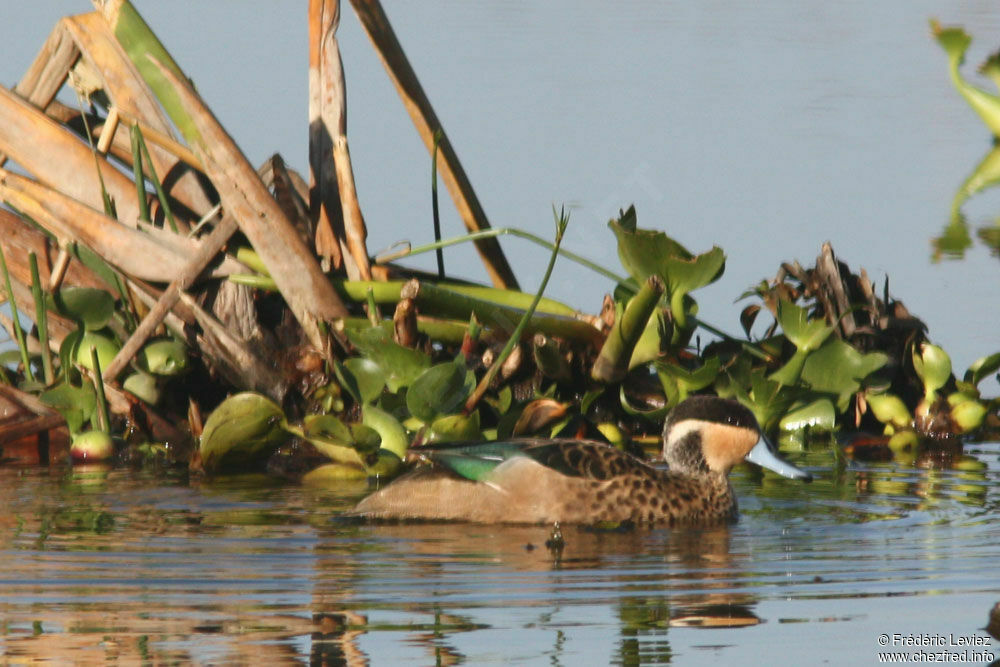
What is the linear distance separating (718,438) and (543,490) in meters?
0.83

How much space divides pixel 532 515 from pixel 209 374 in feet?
7.12

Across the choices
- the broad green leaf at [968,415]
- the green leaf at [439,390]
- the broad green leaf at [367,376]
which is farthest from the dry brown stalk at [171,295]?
the broad green leaf at [968,415]

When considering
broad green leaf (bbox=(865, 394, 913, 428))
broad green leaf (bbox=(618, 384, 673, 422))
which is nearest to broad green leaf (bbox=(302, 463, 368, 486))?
broad green leaf (bbox=(618, 384, 673, 422))

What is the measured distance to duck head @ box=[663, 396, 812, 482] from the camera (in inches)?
276

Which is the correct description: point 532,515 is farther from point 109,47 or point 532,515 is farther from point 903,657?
point 109,47

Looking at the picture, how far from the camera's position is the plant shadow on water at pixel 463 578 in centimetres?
472

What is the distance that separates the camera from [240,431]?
7.41 meters

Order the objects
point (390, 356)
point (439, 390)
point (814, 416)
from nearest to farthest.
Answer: point (439, 390) < point (390, 356) < point (814, 416)

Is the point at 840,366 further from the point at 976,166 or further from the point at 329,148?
the point at 976,166

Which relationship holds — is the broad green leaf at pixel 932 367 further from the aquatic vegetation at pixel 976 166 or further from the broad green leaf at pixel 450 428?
the broad green leaf at pixel 450 428

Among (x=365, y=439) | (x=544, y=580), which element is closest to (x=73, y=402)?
(x=365, y=439)

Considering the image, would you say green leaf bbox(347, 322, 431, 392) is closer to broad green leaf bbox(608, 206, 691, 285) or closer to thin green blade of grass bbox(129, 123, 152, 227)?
broad green leaf bbox(608, 206, 691, 285)

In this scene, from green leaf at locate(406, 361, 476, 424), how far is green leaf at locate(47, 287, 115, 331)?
156cm

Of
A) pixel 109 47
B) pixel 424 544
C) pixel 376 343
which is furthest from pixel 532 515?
pixel 109 47
